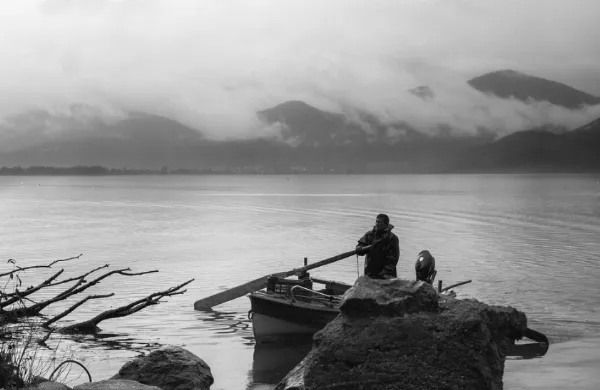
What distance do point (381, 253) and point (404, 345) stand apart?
5784mm

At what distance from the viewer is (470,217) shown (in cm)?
8544

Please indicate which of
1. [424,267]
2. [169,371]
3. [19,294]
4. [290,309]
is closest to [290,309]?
[290,309]

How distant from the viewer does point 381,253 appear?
17.3m

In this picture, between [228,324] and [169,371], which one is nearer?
[169,371]

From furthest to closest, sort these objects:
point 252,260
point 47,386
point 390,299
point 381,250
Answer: point 252,260, point 381,250, point 390,299, point 47,386

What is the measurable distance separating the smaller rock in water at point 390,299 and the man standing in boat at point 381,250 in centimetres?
479

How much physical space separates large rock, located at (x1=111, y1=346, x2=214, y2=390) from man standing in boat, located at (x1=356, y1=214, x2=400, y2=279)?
4747 millimetres

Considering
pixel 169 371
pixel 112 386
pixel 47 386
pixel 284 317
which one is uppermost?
pixel 47 386

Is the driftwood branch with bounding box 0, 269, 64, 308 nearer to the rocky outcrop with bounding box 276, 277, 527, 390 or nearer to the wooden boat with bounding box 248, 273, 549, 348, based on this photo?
the rocky outcrop with bounding box 276, 277, 527, 390

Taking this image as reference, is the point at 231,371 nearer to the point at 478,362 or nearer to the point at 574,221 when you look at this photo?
the point at 478,362

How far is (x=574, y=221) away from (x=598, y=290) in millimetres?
46884

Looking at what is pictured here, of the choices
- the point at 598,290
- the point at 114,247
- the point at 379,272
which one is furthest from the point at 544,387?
the point at 114,247

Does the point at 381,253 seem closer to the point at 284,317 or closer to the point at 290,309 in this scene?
the point at 290,309

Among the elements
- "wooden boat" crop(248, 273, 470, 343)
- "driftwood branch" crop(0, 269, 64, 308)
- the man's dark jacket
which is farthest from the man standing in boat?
"driftwood branch" crop(0, 269, 64, 308)
